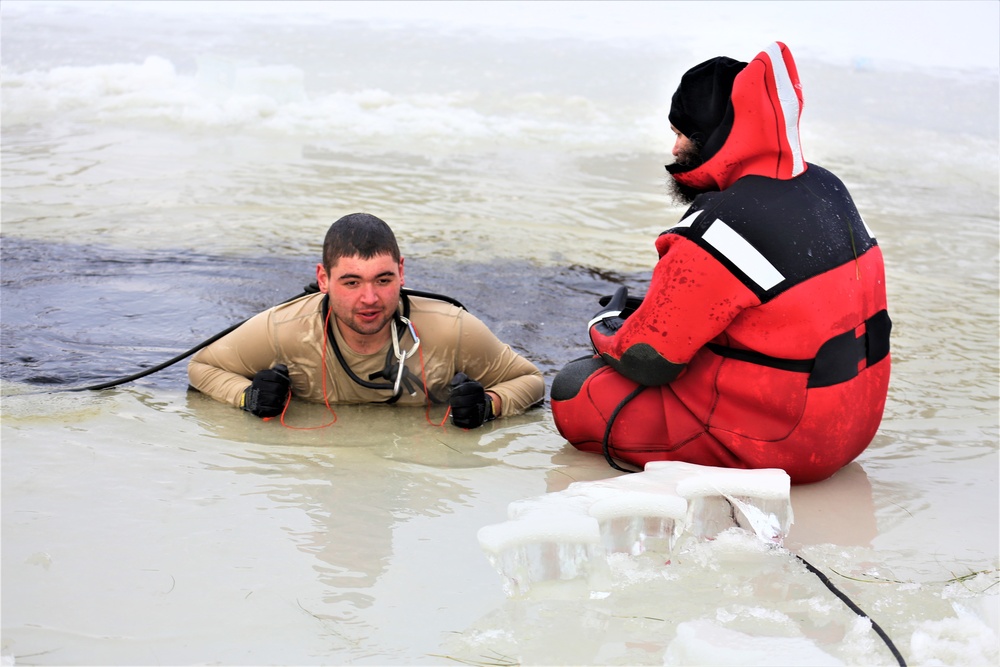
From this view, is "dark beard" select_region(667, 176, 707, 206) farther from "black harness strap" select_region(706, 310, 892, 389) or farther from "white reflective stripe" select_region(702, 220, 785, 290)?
"black harness strap" select_region(706, 310, 892, 389)

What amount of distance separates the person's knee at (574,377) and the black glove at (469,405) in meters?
0.31

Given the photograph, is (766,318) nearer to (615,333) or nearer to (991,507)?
(615,333)

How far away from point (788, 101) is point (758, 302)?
29.5 inches

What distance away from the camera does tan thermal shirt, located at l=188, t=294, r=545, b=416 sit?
13.9ft

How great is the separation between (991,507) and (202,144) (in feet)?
29.4

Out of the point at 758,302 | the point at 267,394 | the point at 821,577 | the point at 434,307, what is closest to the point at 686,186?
the point at 758,302

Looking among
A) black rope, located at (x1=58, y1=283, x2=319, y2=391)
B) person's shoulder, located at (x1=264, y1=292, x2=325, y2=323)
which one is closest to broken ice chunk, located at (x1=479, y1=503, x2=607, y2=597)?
person's shoulder, located at (x1=264, y1=292, x2=325, y2=323)

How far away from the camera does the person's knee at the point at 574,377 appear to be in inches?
159

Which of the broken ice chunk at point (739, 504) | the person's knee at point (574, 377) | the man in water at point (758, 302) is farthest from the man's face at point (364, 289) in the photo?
the broken ice chunk at point (739, 504)

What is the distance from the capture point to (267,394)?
13.4 ft

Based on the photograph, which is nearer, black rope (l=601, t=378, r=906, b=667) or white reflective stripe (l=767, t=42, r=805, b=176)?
black rope (l=601, t=378, r=906, b=667)

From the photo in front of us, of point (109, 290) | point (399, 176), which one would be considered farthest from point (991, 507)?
point (399, 176)

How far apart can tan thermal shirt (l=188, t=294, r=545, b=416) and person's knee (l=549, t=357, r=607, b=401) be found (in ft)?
1.13

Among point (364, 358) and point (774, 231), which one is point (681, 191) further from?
point (364, 358)
